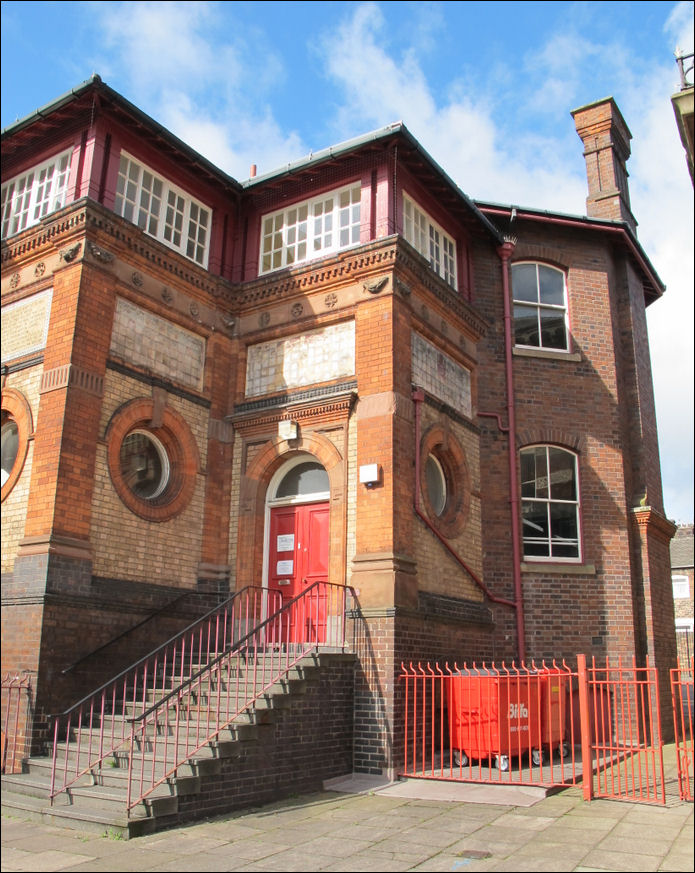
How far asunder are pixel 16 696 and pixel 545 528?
8.76 m

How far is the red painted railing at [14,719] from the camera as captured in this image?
9.16 m

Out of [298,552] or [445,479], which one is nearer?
[298,552]

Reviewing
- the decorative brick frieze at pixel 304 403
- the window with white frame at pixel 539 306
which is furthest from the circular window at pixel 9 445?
the window with white frame at pixel 539 306

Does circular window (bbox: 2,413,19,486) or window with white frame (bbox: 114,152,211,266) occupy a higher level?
window with white frame (bbox: 114,152,211,266)

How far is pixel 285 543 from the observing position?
12430 mm

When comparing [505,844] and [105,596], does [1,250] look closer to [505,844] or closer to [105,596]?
[105,596]

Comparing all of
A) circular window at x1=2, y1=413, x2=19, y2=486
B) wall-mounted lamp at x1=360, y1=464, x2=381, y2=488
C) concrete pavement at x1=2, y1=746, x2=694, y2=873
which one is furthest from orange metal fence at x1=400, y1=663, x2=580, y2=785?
circular window at x1=2, y1=413, x2=19, y2=486

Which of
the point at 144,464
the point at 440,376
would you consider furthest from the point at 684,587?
the point at 144,464

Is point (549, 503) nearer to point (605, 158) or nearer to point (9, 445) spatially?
point (605, 158)

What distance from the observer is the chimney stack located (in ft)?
53.8

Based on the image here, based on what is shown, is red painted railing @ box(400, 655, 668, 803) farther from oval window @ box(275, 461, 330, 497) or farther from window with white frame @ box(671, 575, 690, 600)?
window with white frame @ box(671, 575, 690, 600)

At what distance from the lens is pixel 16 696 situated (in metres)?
9.47

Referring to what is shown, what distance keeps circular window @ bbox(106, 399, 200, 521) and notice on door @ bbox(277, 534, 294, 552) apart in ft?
5.14

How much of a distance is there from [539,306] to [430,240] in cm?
275
